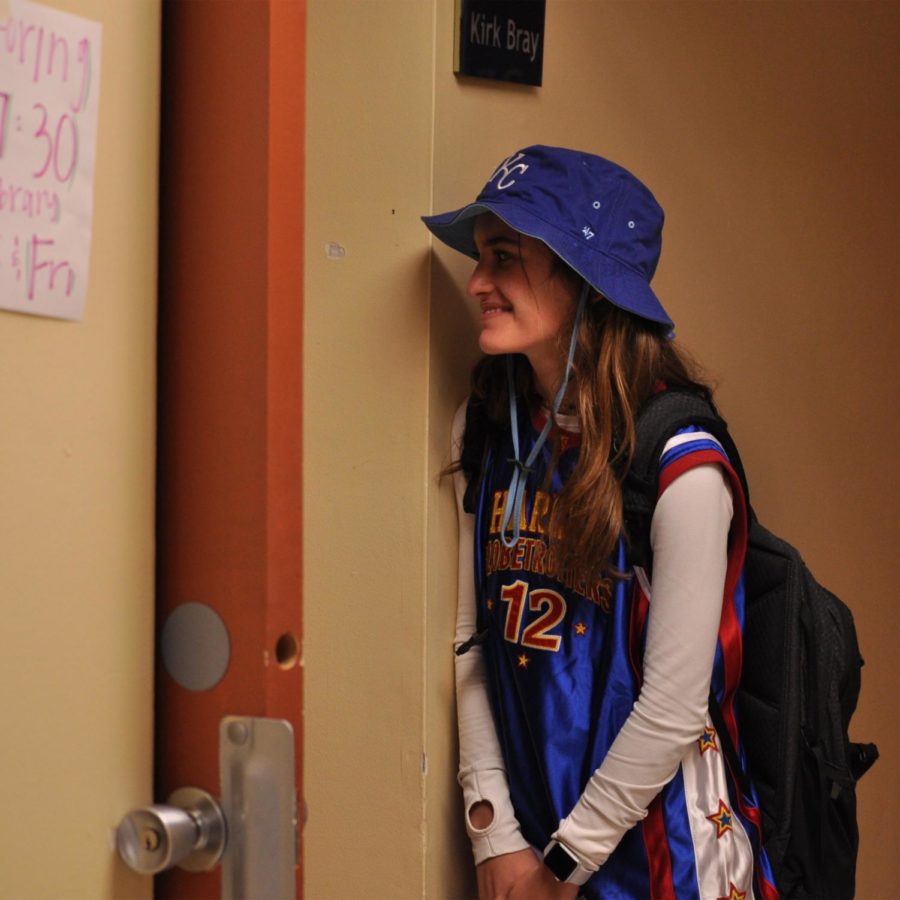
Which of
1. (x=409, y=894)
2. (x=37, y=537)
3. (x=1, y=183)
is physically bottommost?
(x=409, y=894)

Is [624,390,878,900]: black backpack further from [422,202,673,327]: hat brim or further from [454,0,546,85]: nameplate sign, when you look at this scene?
[454,0,546,85]: nameplate sign

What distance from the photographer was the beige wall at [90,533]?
0.70m

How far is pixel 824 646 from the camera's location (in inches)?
59.6

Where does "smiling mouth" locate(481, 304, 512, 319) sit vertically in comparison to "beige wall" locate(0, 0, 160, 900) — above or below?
above

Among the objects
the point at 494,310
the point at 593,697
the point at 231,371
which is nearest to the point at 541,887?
the point at 593,697

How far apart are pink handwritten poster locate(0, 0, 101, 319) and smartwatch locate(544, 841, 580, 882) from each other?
3.13 feet

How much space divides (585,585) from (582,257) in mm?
405

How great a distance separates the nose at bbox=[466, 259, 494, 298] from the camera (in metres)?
1.48

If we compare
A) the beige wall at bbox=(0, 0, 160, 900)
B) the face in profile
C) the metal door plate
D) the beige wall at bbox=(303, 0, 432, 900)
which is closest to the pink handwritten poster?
the beige wall at bbox=(0, 0, 160, 900)

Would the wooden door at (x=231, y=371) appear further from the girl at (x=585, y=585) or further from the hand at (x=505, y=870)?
the hand at (x=505, y=870)

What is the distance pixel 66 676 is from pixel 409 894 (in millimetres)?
949

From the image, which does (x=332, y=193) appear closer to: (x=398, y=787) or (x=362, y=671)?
(x=362, y=671)

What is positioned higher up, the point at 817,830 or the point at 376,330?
the point at 376,330

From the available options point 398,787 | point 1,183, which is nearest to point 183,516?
point 1,183
